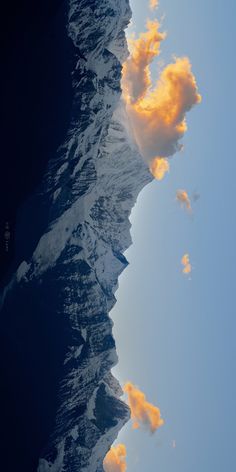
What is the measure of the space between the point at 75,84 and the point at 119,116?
50.9ft

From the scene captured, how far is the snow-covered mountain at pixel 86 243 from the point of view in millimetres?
32250

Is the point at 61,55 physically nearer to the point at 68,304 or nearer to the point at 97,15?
the point at 97,15

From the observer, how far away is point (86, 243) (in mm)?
41656

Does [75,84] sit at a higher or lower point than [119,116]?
lower

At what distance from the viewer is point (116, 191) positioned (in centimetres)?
4991

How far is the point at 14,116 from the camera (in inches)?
1187

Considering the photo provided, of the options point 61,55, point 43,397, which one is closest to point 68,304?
point 43,397

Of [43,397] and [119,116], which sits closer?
[43,397]

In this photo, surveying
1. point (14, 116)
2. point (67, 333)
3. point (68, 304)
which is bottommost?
point (67, 333)

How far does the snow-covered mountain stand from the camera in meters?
32.2

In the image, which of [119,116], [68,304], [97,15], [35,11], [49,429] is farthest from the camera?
[119,116]

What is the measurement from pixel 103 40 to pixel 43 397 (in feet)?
101

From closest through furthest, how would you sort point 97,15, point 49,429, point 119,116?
point 97,15, point 49,429, point 119,116

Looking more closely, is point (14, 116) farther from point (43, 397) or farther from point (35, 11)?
point (43, 397)
